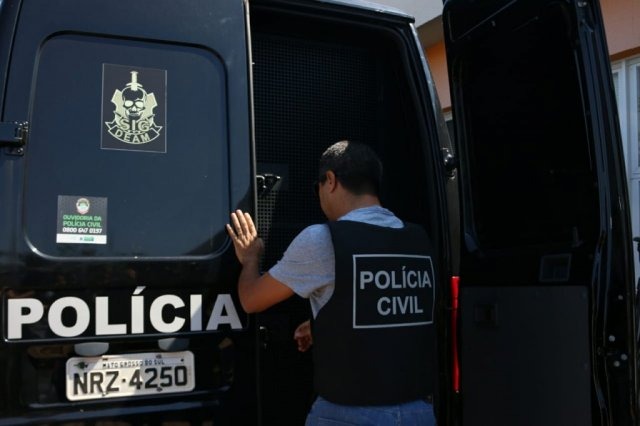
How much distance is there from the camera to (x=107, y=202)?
2102mm

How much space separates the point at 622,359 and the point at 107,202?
1.53m

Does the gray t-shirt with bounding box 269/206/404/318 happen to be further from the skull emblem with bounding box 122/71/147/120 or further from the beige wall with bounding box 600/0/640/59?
the beige wall with bounding box 600/0/640/59

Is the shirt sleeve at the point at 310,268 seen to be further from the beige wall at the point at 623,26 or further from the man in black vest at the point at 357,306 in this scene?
the beige wall at the point at 623,26

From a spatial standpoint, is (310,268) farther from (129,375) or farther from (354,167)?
(129,375)

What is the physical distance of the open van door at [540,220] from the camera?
2010 mm

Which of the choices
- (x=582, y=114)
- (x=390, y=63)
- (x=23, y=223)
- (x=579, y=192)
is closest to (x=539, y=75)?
(x=582, y=114)

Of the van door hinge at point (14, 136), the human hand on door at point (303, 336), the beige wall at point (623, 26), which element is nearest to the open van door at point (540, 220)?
the human hand on door at point (303, 336)

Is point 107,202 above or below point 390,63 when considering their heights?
below

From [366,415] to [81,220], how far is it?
101 cm

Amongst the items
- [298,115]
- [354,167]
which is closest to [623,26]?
[298,115]

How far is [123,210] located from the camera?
6.94 ft

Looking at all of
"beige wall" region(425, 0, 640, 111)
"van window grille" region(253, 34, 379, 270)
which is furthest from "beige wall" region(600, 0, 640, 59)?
"van window grille" region(253, 34, 379, 270)

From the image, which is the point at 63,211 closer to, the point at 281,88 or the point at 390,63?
the point at 281,88

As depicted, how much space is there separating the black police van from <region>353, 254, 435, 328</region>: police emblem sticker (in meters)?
0.30
